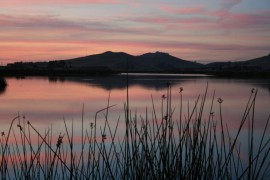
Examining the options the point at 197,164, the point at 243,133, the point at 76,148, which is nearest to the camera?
the point at 197,164

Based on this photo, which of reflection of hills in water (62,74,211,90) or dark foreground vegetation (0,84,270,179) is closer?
dark foreground vegetation (0,84,270,179)

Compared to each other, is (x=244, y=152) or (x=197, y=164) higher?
(x=197, y=164)

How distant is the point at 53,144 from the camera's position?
8617 mm

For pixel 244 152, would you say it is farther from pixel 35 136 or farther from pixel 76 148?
pixel 35 136

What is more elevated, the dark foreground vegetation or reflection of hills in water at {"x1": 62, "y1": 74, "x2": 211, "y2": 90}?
the dark foreground vegetation

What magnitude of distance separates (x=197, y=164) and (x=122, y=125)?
886 cm

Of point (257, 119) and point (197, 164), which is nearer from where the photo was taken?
A: point (197, 164)

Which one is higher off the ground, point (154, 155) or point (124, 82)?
point (154, 155)

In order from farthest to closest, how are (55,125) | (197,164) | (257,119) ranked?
(257,119) → (55,125) → (197,164)

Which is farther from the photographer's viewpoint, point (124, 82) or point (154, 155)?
point (124, 82)

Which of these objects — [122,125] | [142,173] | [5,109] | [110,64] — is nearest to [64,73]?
[5,109]

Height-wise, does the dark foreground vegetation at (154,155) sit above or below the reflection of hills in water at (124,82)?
above

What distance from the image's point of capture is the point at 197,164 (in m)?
3.11

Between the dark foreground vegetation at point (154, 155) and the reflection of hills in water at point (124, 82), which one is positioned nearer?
the dark foreground vegetation at point (154, 155)
